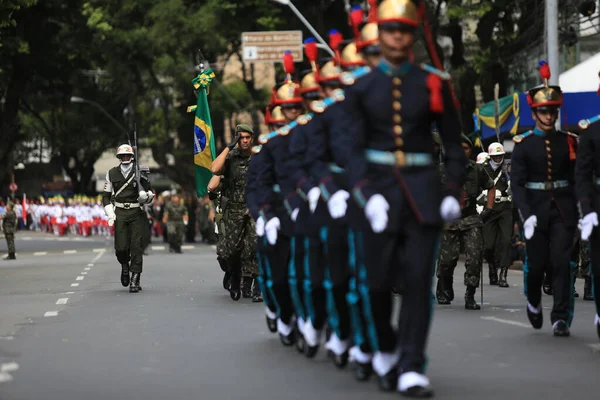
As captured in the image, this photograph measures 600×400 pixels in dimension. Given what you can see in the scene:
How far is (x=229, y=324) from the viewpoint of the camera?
1288 centimetres

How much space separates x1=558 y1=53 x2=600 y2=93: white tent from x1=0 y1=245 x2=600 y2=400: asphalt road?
802cm

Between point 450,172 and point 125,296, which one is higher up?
point 450,172

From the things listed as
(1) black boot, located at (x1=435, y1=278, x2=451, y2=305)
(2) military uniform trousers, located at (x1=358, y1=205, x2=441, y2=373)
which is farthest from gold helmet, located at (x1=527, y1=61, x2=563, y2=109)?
(1) black boot, located at (x1=435, y1=278, x2=451, y2=305)

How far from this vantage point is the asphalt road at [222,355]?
27.2 ft

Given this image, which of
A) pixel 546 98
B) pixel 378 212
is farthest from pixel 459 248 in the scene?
pixel 378 212

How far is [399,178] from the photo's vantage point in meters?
8.01

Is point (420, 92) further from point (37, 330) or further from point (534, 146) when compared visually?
point (37, 330)

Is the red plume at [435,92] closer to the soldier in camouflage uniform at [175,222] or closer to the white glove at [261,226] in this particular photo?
the white glove at [261,226]

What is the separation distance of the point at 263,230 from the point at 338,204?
2719 millimetres

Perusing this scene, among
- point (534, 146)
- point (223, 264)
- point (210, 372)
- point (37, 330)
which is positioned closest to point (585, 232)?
point (534, 146)

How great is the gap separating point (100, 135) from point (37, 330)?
196ft

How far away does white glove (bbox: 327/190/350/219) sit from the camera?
856 cm

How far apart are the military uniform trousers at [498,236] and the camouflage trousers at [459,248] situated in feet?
16.0

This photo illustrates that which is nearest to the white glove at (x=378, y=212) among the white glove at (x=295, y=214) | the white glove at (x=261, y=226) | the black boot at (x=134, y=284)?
the white glove at (x=295, y=214)
